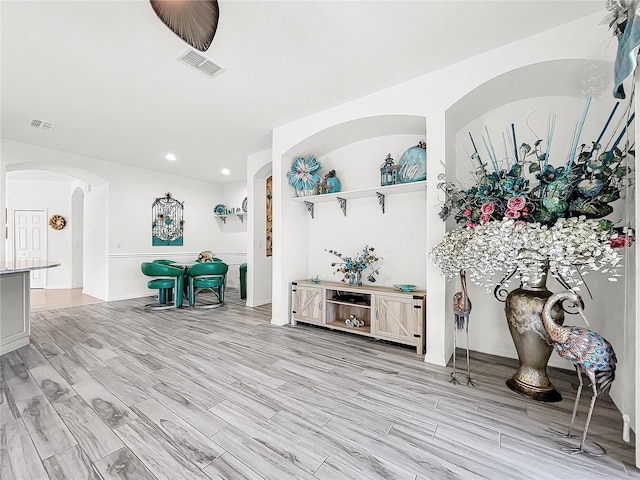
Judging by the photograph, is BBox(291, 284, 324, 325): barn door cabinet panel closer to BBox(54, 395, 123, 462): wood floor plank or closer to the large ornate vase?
the large ornate vase

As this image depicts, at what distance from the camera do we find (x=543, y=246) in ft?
5.69

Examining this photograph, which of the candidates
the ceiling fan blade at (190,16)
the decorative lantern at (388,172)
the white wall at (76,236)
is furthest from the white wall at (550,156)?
the white wall at (76,236)

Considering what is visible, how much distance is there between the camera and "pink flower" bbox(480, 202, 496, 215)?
2.02 meters

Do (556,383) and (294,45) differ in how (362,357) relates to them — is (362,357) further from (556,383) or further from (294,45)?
(294,45)

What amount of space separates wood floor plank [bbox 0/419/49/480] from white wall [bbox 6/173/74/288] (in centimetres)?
706

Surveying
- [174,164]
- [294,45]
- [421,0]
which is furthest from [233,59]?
[174,164]

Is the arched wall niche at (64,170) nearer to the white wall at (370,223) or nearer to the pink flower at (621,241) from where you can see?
the white wall at (370,223)

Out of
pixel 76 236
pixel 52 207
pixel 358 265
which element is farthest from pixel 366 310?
pixel 52 207

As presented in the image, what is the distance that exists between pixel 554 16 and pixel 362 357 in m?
3.18

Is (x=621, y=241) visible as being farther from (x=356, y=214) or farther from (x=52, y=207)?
(x=52, y=207)

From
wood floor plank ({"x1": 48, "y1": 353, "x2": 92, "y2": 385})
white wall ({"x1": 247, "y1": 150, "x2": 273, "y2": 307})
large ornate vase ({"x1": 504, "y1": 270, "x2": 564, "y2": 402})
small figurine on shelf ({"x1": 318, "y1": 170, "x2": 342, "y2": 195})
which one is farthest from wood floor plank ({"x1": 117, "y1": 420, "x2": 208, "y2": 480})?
white wall ({"x1": 247, "y1": 150, "x2": 273, "y2": 307})

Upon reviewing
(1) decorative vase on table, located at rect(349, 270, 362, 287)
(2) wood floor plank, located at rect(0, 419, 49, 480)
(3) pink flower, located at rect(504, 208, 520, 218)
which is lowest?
(2) wood floor plank, located at rect(0, 419, 49, 480)

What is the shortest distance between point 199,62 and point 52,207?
738 cm

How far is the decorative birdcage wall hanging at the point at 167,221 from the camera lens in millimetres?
6207
